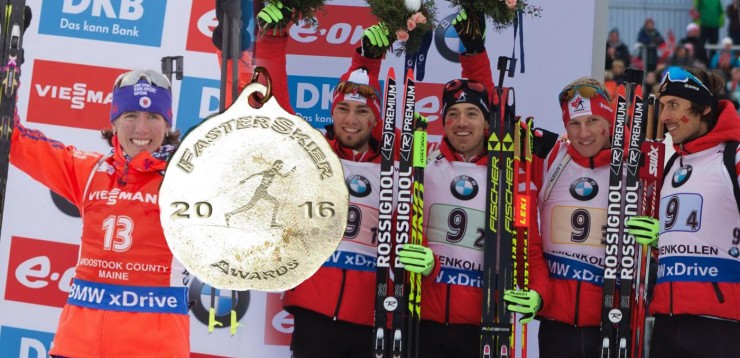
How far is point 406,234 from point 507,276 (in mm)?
447

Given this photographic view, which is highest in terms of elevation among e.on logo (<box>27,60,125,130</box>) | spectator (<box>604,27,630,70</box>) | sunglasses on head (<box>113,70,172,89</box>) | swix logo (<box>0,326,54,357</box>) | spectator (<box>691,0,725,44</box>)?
spectator (<box>691,0,725,44</box>)

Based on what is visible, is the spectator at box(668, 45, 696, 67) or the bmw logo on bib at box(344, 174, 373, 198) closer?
the bmw logo on bib at box(344, 174, 373, 198)

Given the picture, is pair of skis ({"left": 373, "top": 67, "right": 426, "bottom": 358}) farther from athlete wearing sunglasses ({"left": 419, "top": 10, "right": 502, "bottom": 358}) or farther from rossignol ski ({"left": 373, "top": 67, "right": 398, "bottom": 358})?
athlete wearing sunglasses ({"left": 419, "top": 10, "right": 502, "bottom": 358})

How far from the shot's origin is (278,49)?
450cm

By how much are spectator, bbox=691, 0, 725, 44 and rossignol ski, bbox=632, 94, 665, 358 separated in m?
8.84

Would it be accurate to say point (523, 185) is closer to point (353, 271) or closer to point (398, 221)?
point (398, 221)

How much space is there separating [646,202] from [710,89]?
55cm

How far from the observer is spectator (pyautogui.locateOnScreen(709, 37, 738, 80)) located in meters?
12.3

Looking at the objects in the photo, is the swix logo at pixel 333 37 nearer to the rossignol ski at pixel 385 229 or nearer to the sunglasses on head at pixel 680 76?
the rossignol ski at pixel 385 229

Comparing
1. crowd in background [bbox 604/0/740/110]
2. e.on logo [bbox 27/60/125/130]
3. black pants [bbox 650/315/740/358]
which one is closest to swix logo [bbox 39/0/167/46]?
e.on logo [bbox 27/60/125/130]

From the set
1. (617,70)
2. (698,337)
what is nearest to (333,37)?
(698,337)

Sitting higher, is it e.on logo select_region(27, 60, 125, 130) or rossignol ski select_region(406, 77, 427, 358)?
e.on logo select_region(27, 60, 125, 130)

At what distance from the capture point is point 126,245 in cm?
420

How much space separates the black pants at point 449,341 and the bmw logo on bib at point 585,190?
2.27ft
